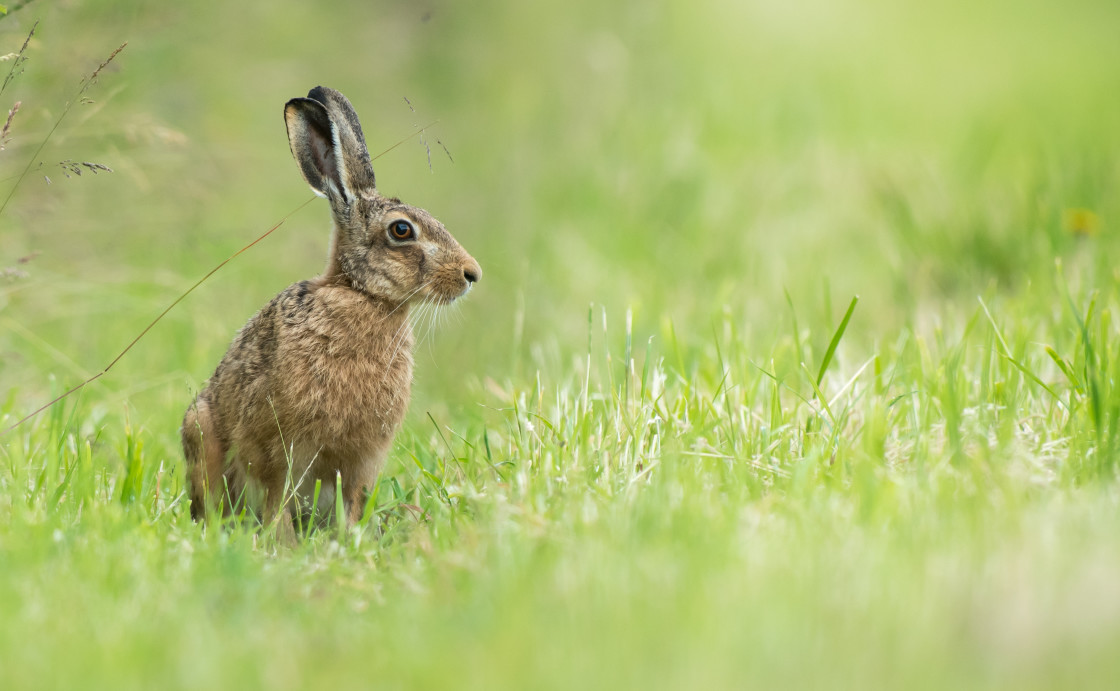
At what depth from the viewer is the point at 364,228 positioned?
4523 millimetres

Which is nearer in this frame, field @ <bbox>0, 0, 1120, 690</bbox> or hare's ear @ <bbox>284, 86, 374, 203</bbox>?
field @ <bbox>0, 0, 1120, 690</bbox>

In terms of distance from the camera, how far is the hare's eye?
452cm

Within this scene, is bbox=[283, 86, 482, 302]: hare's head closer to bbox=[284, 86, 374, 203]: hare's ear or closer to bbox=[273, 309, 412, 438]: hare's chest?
bbox=[284, 86, 374, 203]: hare's ear

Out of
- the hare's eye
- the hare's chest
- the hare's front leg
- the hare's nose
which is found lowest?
the hare's front leg

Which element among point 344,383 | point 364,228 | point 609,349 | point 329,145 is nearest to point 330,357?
point 344,383

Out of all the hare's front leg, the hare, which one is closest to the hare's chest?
the hare

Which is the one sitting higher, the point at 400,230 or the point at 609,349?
the point at 400,230

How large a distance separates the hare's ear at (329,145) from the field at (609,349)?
51cm

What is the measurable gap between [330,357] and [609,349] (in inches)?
70.7

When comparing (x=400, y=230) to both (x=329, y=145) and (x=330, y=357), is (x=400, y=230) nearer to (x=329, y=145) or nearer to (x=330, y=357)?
(x=329, y=145)

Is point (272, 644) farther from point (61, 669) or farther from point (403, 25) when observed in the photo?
point (403, 25)

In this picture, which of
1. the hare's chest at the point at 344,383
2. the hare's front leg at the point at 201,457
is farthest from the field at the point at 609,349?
the hare's chest at the point at 344,383

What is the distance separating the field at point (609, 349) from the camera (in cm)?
252

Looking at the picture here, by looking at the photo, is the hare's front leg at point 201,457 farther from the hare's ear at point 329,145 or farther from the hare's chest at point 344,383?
the hare's ear at point 329,145
